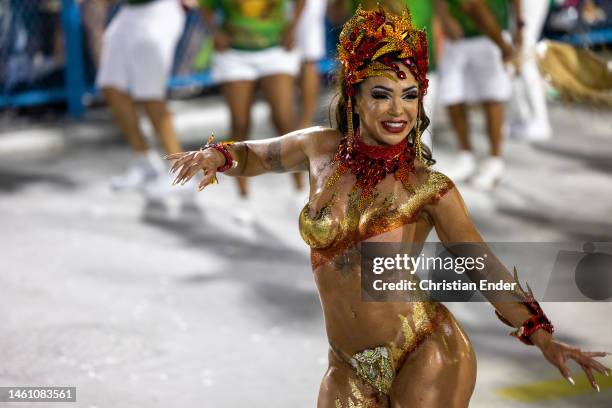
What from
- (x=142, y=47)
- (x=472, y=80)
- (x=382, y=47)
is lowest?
(x=472, y=80)

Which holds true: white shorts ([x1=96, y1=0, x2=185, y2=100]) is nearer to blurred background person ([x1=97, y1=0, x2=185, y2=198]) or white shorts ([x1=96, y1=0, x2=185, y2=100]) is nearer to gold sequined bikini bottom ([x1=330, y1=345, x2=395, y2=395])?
blurred background person ([x1=97, y1=0, x2=185, y2=198])

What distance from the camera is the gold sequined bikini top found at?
3.43 m

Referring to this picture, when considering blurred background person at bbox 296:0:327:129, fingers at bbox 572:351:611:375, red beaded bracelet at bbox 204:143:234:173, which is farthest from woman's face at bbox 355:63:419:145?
blurred background person at bbox 296:0:327:129

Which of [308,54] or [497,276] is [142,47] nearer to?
[308,54]

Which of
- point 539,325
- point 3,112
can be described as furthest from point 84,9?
point 539,325

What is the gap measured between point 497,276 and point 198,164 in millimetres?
975

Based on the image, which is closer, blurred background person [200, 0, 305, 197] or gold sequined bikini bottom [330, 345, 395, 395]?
gold sequined bikini bottom [330, 345, 395, 395]

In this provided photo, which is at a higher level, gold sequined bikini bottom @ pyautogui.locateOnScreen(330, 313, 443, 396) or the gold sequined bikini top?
the gold sequined bikini top

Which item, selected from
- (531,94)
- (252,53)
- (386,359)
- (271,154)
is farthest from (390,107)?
(531,94)

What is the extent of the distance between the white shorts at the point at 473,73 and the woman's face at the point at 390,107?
5003 mm

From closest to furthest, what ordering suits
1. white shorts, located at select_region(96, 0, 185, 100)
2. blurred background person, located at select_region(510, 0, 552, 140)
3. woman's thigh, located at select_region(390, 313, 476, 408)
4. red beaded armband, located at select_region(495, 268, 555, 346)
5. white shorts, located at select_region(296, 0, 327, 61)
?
red beaded armband, located at select_region(495, 268, 555, 346), woman's thigh, located at select_region(390, 313, 476, 408), white shorts, located at select_region(96, 0, 185, 100), white shorts, located at select_region(296, 0, 327, 61), blurred background person, located at select_region(510, 0, 552, 140)

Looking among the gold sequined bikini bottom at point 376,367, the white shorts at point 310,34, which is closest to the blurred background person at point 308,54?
the white shorts at point 310,34

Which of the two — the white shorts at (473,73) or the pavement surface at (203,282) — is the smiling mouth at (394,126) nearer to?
the pavement surface at (203,282)

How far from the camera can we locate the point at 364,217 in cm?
346
